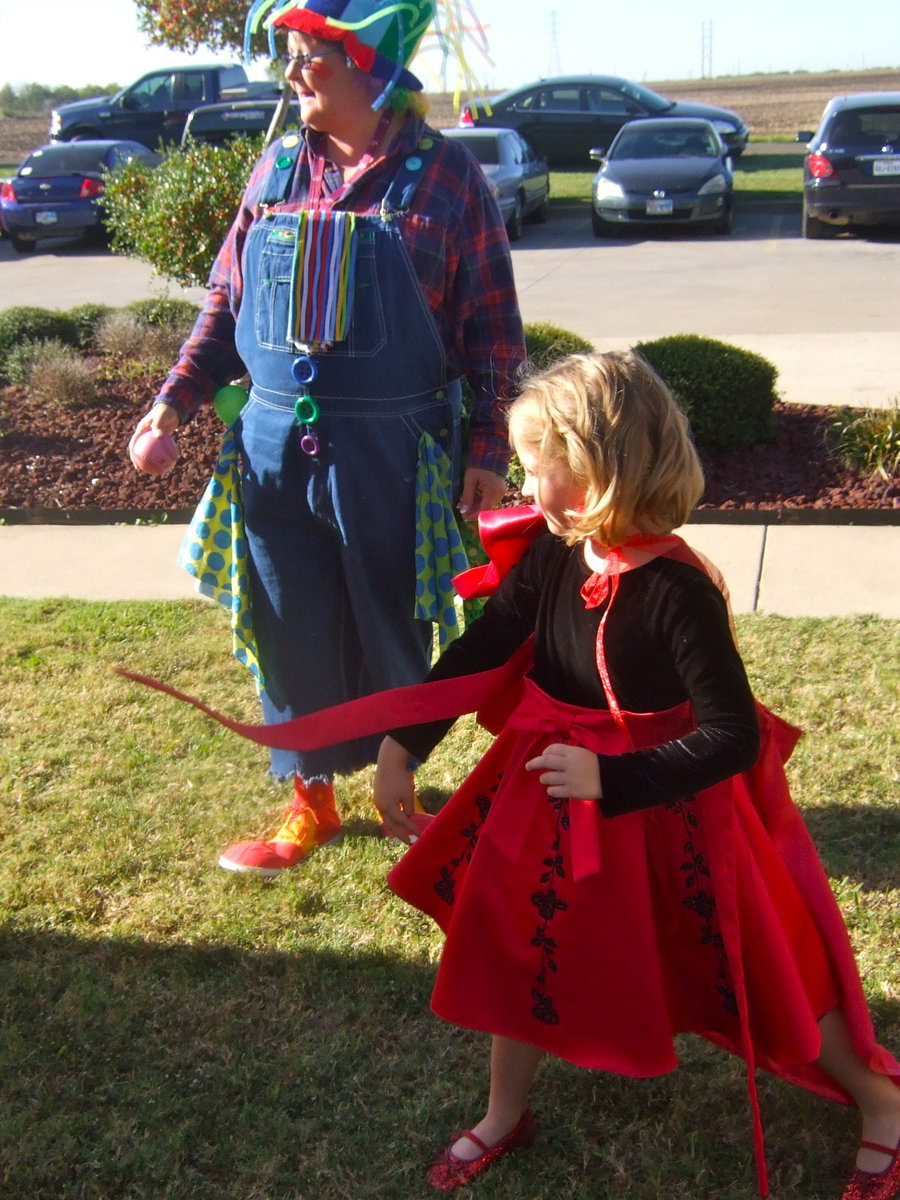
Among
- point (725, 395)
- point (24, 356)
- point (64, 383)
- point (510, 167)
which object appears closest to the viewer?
point (725, 395)

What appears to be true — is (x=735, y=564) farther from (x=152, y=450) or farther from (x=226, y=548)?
(x=152, y=450)

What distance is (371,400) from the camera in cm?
278

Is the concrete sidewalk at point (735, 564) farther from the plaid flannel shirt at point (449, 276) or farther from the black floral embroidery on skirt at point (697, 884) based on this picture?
the black floral embroidery on skirt at point (697, 884)

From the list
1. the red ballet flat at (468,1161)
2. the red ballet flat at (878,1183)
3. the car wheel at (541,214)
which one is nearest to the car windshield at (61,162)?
the car wheel at (541,214)

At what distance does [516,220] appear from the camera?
16672 mm

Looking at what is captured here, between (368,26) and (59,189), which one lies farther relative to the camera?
(59,189)

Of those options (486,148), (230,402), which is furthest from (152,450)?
(486,148)

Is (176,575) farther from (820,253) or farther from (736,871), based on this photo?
(820,253)

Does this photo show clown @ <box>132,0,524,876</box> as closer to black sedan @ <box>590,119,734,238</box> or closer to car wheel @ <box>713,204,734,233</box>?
black sedan @ <box>590,119,734,238</box>

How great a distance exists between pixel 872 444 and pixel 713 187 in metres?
11.0

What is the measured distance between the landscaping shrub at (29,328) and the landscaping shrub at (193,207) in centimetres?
157

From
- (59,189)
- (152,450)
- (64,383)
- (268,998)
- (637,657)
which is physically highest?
(59,189)

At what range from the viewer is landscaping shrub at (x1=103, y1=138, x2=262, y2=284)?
7.47 metres

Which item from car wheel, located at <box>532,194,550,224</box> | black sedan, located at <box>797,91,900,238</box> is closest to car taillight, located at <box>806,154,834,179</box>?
black sedan, located at <box>797,91,900,238</box>
